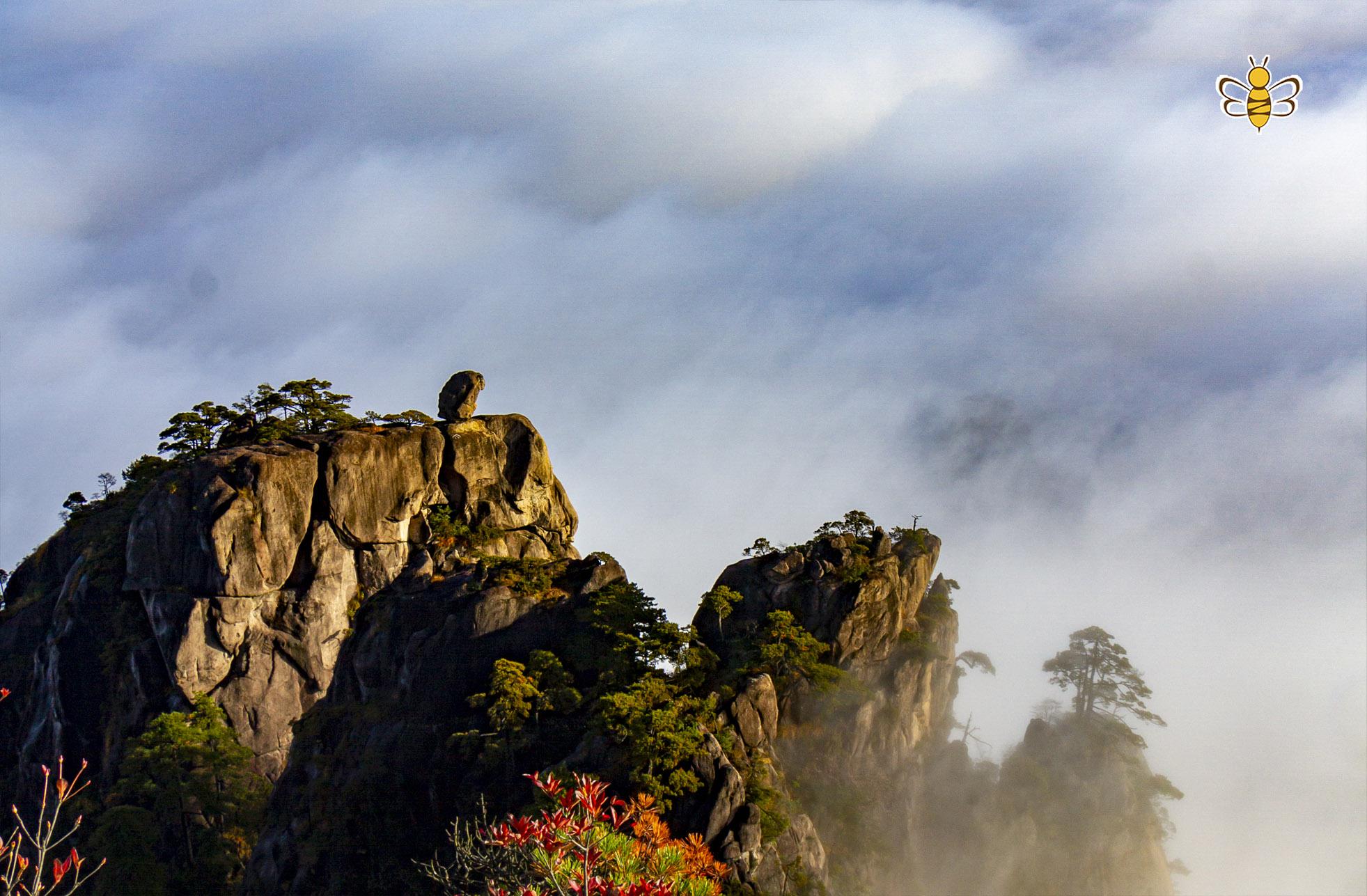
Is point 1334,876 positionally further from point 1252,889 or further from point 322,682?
point 322,682

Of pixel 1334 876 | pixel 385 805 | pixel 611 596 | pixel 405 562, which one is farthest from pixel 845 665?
pixel 1334 876

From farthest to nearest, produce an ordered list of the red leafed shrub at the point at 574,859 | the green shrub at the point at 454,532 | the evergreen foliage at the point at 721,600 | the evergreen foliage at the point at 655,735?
the green shrub at the point at 454,532 → the evergreen foliage at the point at 721,600 → the evergreen foliage at the point at 655,735 → the red leafed shrub at the point at 574,859

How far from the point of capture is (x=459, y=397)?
86812 mm

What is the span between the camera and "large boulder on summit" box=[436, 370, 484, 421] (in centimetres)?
8688

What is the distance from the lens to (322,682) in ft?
266

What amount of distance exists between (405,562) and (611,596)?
81.1ft

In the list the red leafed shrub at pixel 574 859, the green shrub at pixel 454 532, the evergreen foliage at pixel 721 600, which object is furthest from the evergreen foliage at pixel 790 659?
the green shrub at pixel 454 532

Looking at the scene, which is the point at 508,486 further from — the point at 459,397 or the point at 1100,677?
the point at 1100,677

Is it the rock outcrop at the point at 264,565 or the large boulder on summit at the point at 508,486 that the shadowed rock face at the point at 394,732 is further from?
the large boulder on summit at the point at 508,486

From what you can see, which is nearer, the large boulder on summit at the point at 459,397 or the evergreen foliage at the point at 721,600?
the evergreen foliage at the point at 721,600

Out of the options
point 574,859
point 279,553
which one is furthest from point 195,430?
point 574,859

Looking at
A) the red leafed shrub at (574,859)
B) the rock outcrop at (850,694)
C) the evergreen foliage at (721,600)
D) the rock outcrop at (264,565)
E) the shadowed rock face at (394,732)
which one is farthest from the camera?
the rock outcrop at (264,565)

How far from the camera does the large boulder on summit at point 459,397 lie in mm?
86875

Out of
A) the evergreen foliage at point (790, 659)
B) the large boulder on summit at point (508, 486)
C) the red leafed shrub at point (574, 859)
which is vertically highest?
the large boulder on summit at point (508, 486)
